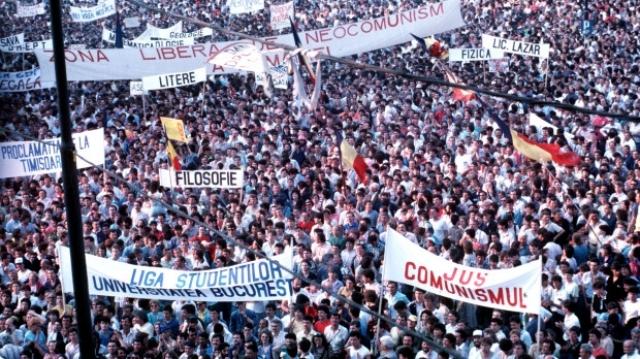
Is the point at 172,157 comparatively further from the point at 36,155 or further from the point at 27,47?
the point at 27,47

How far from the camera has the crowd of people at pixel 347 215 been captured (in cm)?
1089

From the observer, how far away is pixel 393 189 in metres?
15.0

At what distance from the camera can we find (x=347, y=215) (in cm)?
1384

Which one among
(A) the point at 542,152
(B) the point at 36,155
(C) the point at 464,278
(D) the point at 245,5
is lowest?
(D) the point at 245,5

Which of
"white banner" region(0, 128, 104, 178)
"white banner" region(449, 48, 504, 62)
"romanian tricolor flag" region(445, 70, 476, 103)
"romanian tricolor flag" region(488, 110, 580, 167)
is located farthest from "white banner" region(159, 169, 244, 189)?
"white banner" region(449, 48, 504, 62)

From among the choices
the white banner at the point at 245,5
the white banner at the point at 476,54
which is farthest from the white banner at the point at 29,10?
the white banner at the point at 476,54

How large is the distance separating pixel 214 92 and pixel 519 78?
20.1ft

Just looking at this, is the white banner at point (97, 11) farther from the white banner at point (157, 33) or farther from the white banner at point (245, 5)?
the white banner at point (245, 5)

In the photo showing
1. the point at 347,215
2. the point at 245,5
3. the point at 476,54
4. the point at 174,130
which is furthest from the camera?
the point at 245,5

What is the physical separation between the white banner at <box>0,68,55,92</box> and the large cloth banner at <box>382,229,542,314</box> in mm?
12318

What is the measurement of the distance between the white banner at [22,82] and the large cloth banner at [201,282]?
36.2ft

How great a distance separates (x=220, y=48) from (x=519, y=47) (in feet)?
17.7

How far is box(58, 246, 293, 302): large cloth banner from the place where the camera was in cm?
1088

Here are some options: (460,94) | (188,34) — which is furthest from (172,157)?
(188,34)
